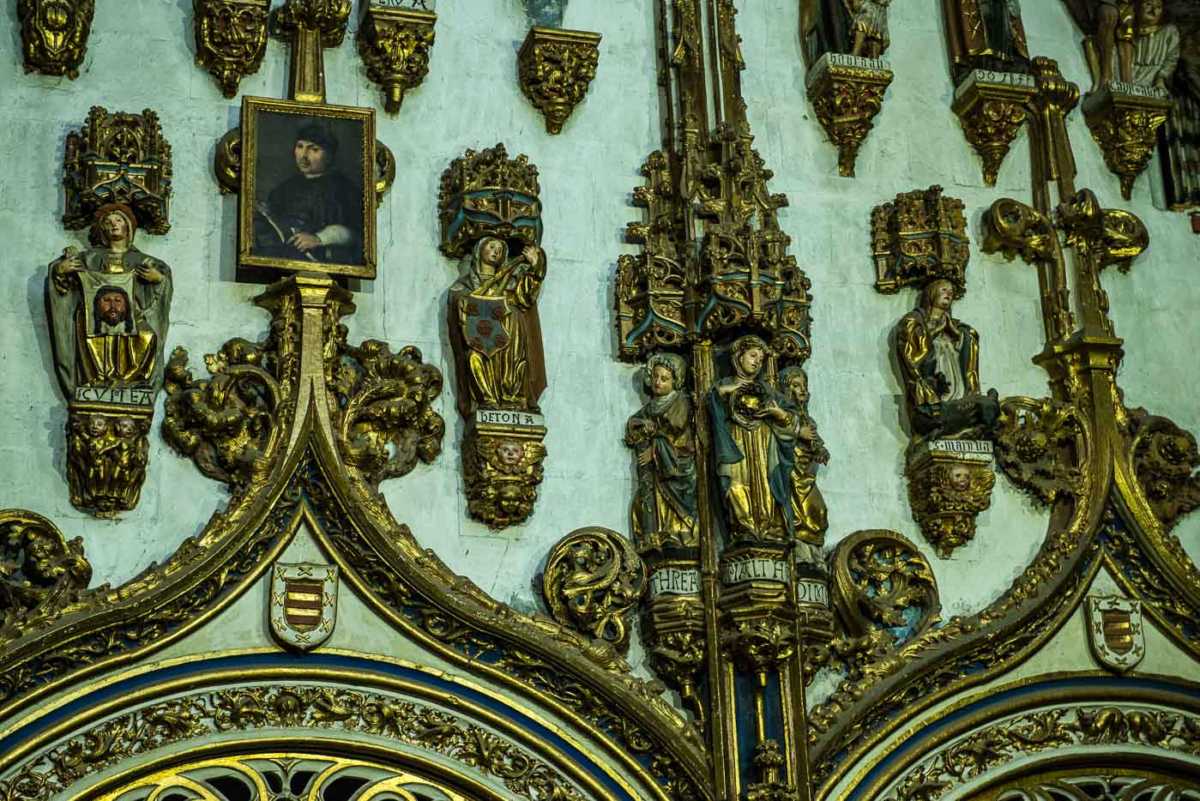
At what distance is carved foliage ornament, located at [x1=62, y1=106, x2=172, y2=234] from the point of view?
43.0 feet

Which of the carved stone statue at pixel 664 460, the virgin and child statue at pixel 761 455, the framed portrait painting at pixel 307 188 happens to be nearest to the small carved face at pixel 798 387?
the virgin and child statue at pixel 761 455

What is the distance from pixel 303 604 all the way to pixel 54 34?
358cm

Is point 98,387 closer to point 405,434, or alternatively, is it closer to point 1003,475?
point 405,434

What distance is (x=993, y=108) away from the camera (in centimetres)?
1497

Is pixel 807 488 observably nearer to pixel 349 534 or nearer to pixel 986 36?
pixel 349 534

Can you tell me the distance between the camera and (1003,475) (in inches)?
562

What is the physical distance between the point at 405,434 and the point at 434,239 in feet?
4.20

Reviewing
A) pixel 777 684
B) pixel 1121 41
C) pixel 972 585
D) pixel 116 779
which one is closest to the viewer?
pixel 116 779

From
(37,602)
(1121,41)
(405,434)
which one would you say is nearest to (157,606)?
(37,602)

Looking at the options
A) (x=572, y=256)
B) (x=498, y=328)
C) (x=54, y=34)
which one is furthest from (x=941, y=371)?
(x=54, y=34)

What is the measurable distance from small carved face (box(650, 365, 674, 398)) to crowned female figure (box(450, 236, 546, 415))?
65cm

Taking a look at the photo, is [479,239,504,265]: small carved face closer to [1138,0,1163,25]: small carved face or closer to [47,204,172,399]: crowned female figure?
[47,204,172,399]: crowned female figure

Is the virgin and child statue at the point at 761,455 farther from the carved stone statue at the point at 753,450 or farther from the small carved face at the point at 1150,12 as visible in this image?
the small carved face at the point at 1150,12

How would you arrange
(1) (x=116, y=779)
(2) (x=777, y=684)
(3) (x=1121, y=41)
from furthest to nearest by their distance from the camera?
1. (3) (x=1121, y=41)
2. (2) (x=777, y=684)
3. (1) (x=116, y=779)
